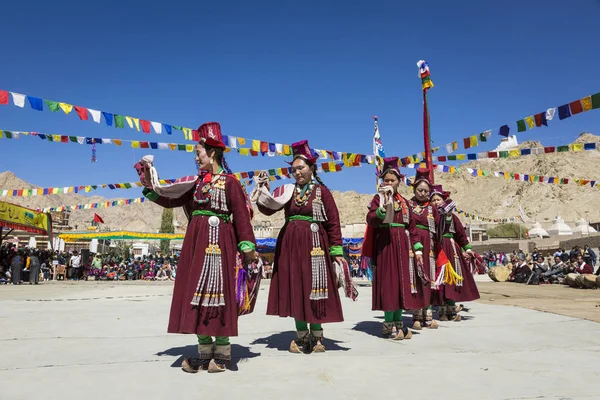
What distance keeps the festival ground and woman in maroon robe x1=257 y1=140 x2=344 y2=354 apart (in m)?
0.33

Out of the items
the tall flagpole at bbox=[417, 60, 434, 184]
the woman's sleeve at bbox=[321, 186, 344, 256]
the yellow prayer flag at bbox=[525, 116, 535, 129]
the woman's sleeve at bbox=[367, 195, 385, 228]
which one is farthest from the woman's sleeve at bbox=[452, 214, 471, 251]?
the yellow prayer flag at bbox=[525, 116, 535, 129]

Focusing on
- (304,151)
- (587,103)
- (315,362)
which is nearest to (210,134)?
(304,151)

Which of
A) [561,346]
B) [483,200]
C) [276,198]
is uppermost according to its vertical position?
[483,200]

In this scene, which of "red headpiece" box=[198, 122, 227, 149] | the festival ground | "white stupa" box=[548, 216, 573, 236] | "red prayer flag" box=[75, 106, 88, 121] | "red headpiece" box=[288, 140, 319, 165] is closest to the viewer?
the festival ground

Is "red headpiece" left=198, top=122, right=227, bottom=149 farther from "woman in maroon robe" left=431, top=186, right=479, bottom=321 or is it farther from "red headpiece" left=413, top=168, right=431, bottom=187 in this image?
"woman in maroon robe" left=431, top=186, right=479, bottom=321

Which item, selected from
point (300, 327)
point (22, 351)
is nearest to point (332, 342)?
point (300, 327)

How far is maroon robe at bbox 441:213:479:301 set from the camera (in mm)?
6461

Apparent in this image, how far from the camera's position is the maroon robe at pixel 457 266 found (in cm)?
646

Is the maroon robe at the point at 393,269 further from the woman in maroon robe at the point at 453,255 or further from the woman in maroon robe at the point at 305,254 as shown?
the woman in maroon robe at the point at 453,255

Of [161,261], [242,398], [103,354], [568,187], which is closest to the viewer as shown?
[242,398]

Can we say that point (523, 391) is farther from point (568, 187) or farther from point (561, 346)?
point (568, 187)

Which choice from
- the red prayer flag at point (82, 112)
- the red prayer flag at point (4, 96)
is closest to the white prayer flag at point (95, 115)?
the red prayer flag at point (82, 112)

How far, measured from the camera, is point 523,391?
2869 mm

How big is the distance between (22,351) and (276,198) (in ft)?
8.32
